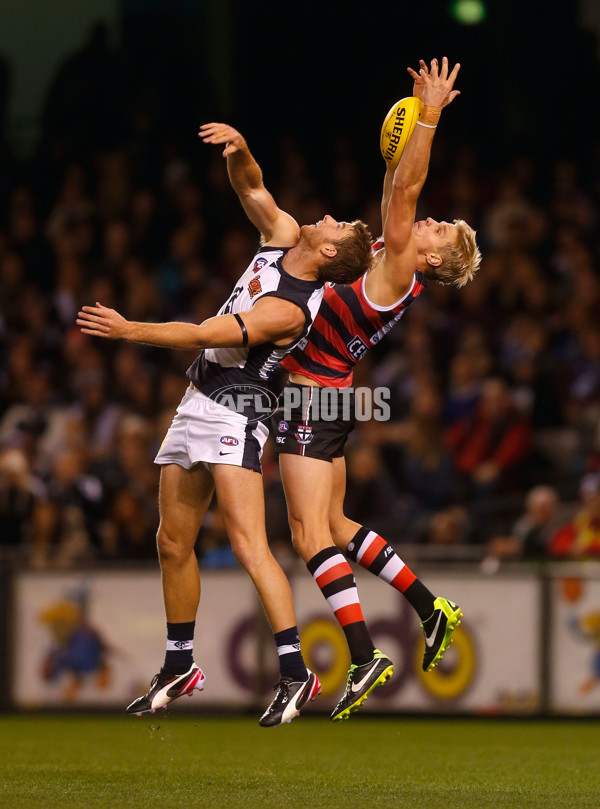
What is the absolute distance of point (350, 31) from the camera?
15.5 m

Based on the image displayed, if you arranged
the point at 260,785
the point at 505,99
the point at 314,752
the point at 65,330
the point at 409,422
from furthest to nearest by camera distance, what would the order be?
1. the point at 505,99
2. the point at 65,330
3. the point at 409,422
4. the point at 314,752
5. the point at 260,785

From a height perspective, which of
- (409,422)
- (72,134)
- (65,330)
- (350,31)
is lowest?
(409,422)

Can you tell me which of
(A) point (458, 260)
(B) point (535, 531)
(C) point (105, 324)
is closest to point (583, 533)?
(B) point (535, 531)

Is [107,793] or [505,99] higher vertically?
[505,99]

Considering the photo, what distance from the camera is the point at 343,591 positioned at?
628 centimetres

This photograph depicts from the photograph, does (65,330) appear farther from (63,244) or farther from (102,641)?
(102,641)

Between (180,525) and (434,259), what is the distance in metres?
1.71

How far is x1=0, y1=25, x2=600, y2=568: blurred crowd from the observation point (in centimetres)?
1055

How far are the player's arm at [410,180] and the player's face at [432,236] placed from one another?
0.27 meters

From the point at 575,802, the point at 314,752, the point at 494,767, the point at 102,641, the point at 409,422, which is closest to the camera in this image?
the point at 575,802

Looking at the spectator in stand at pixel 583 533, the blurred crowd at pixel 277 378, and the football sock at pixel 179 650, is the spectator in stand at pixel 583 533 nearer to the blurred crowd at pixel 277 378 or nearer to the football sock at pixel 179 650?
the blurred crowd at pixel 277 378

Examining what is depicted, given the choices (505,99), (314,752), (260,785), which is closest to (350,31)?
(505,99)

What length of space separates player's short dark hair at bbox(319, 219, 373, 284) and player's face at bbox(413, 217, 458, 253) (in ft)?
1.07

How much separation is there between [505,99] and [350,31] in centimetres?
196
